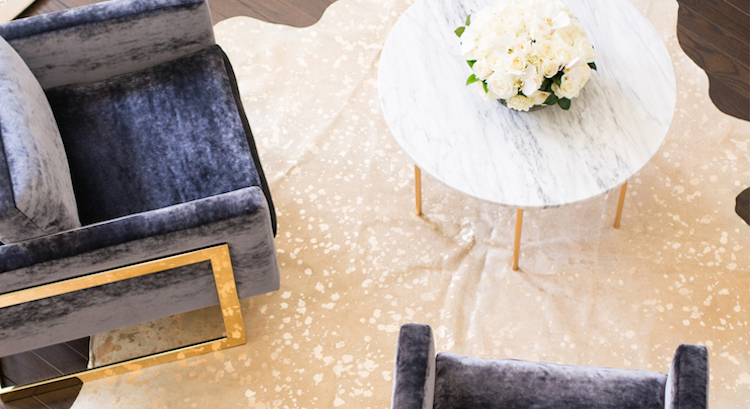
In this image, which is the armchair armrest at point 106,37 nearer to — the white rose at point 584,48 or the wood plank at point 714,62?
the white rose at point 584,48

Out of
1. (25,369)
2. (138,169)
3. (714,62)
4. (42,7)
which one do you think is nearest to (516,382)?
(138,169)

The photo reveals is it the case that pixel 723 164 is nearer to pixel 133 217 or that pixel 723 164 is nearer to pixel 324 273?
pixel 324 273

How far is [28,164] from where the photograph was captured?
1.64 meters

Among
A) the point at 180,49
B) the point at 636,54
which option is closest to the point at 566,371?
the point at 636,54

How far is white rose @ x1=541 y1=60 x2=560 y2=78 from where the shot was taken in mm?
1816

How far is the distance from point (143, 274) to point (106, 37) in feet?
2.56

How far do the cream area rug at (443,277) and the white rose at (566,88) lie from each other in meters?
0.44

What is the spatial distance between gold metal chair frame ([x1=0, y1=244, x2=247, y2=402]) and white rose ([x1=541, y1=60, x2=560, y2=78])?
37.7 inches

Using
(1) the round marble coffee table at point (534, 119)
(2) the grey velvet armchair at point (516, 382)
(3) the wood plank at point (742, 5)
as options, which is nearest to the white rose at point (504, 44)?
(1) the round marble coffee table at point (534, 119)

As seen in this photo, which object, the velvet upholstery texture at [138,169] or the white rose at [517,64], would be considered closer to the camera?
the velvet upholstery texture at [138,169]

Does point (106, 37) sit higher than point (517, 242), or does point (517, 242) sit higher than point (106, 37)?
point (106, 37)

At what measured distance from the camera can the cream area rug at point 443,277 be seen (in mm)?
2100

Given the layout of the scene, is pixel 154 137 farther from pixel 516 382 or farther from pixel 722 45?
pixel 722 45

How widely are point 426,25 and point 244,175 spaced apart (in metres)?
0.76
